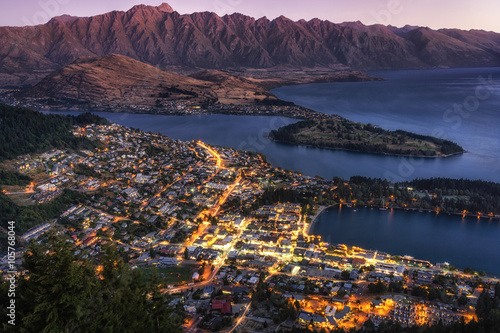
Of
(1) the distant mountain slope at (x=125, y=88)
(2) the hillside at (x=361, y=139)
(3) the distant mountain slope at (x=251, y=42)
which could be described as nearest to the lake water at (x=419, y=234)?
(2) the hillside at (x=361, y=139)

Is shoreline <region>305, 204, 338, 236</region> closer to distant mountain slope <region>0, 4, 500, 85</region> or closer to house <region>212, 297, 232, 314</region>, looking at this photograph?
house <region>212, 297, 232, 314</region>

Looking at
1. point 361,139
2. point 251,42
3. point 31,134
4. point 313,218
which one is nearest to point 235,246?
point 313,218

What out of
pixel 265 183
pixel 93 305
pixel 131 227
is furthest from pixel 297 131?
pixel 93 305

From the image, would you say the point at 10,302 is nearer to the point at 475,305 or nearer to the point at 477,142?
the point at 475,305

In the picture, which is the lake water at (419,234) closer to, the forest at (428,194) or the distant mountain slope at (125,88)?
the forest at (428,194)

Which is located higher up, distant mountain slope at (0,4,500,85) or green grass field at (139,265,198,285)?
distant mountain slope at (0,4,500,85)

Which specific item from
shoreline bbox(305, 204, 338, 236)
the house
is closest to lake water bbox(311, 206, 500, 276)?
shoreline bbox(305, 204, 338, 236)
